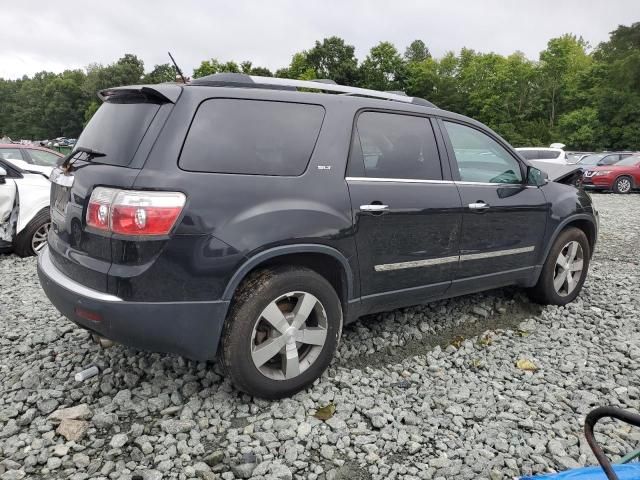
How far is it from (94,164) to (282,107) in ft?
3.64

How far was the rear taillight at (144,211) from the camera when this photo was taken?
2473 mm

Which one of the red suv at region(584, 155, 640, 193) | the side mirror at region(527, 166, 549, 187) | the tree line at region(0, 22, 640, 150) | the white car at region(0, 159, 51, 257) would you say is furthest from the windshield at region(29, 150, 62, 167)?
the tree line at region(0, 22, 640, 150)

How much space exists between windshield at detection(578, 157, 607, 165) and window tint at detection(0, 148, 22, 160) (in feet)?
58.1

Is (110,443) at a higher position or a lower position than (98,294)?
lower

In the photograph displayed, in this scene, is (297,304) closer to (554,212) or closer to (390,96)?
(390,96)

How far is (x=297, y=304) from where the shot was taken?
2.92 metres

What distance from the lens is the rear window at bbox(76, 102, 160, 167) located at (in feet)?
8.80

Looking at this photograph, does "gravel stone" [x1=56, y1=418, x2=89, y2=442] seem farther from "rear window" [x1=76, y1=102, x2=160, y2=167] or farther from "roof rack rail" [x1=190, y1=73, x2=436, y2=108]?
"roof rack rail" [x1=190, y1=73, x2=436, y2=108]

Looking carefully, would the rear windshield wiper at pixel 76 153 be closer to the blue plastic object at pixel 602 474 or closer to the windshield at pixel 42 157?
the blue plastic object at pixel 602 474

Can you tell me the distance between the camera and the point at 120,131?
2.81 m

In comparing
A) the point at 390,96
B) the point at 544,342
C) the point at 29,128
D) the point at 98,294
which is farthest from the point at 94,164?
the point at 29,128

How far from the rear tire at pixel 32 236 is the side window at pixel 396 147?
4976 mm

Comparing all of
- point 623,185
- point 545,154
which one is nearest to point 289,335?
point 545,154

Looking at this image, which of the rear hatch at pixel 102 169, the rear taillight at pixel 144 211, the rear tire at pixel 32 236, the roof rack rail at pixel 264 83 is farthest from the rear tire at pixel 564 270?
the rear tire at pixel 32 236
